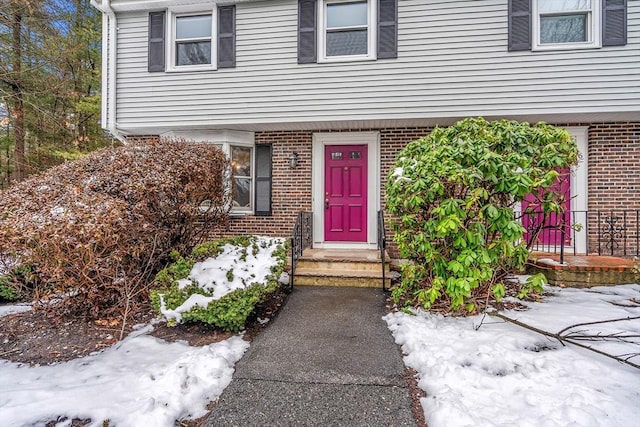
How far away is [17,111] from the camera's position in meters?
8.98

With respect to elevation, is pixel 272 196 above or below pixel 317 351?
above

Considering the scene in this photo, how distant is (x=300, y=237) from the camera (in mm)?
5625

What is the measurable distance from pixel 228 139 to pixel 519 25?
580 cm

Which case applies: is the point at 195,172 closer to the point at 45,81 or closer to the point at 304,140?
the point at 304,140

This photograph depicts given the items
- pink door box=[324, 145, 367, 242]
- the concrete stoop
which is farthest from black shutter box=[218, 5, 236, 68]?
the concrete stoop

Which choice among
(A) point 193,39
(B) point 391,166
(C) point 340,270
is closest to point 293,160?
(B) point 391,166

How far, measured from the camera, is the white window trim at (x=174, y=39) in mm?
6223

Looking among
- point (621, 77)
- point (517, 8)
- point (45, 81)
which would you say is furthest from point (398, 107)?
point (45, 81)

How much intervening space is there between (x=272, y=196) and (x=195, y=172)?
2.41 m

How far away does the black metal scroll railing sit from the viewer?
4.95 meters

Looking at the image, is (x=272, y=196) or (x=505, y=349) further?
(x=272, y=196)

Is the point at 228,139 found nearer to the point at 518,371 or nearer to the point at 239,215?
the point at 239,215

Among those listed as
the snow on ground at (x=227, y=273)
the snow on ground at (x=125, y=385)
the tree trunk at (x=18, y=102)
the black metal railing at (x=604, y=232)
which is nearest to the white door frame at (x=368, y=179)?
the snow on ground at (x=227, y=273)

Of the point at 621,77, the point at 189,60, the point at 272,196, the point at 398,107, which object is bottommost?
the point at 272,196
